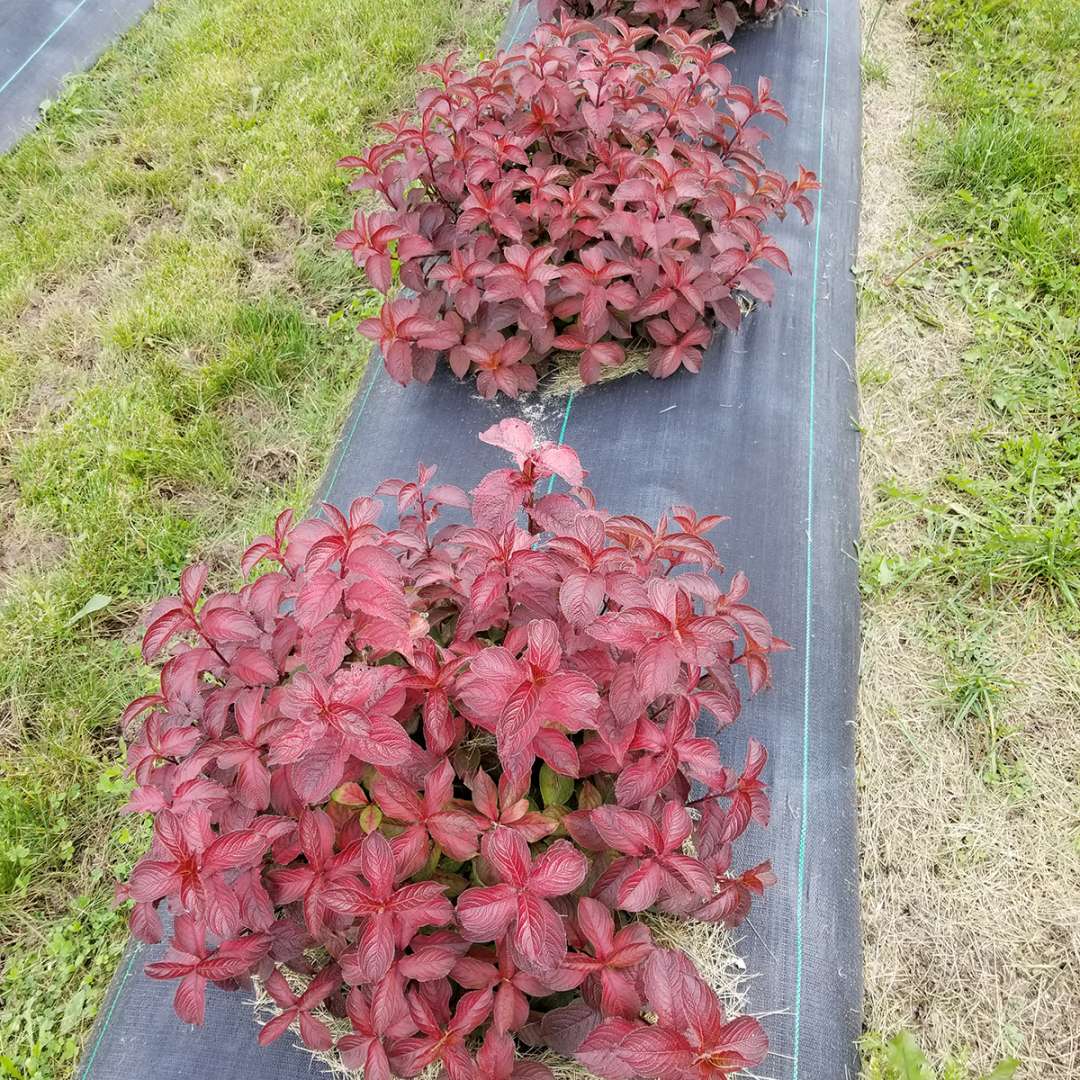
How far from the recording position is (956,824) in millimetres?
1892

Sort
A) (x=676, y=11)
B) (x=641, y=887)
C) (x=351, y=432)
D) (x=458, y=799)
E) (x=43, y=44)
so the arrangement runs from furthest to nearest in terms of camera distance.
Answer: (x=43, y=44)
(x=676, y=11)
(x=351, y=432)
(x=458, y=799)
(x=641, y=887)

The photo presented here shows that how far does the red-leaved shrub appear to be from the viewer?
2934 millimetres

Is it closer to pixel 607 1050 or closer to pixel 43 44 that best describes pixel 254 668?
pixel 607 1050

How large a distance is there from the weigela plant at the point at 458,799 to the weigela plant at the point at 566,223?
0.88 meters

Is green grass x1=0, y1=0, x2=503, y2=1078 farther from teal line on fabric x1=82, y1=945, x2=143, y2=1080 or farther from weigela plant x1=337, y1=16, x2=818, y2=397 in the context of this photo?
weigela plant x1=337, y1=16, x2=818, y2=397

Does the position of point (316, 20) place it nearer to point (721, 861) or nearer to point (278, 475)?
point (278, 475)

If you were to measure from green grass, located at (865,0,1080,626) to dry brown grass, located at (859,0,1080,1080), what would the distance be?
9 cm

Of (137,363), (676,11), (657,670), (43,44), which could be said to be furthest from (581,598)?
(43,44)

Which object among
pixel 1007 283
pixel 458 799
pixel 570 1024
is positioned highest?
pixel 458 799

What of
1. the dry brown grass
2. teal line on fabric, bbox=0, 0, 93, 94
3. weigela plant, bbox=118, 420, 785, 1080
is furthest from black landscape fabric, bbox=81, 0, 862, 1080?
teal line on fabric, bbox=0, 0, 93, 94

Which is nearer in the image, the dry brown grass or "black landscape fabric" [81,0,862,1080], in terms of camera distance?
"black landscape fabric" [81,0,862,1080]

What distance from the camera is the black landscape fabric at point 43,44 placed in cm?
395

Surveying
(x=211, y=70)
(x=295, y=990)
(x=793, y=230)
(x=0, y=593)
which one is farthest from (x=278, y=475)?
(x=211, y=70)

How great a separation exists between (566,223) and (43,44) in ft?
11.7
